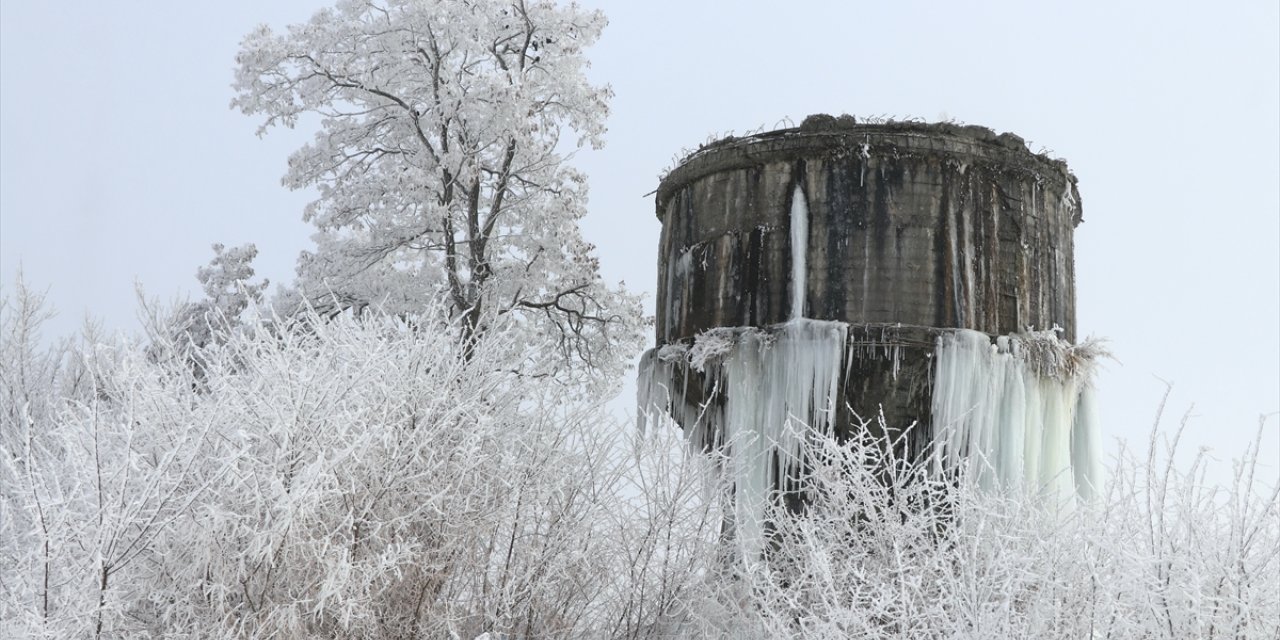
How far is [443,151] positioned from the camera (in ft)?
55.9

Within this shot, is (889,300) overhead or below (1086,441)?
overhead

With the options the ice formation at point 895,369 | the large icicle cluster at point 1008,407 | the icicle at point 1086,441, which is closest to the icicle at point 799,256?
the ice formation at point 895,369

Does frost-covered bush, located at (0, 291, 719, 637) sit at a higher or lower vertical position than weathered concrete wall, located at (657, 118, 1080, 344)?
lower

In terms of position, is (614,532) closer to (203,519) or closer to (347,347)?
(347,347)

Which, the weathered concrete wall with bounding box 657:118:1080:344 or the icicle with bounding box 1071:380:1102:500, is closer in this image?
the weathered concrete wall with bounding box 657:118:1080:344

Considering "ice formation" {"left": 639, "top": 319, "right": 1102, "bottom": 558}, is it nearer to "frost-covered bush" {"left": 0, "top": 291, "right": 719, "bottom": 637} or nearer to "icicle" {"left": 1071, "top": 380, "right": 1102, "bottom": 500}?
"icicle" {"left": 1071, "top": 380, "right": 1102, "bottom": 500}

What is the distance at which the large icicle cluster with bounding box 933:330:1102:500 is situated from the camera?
1039cm

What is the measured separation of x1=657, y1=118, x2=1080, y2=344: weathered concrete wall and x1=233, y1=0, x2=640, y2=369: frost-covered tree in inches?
234

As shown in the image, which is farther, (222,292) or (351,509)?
(222,292)

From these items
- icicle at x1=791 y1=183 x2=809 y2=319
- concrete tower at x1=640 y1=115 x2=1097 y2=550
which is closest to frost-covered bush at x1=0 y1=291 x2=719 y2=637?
concrete tower at x1=640 y1=115 x2=1097 y2=550

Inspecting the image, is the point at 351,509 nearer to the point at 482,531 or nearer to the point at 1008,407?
the point at 482,531

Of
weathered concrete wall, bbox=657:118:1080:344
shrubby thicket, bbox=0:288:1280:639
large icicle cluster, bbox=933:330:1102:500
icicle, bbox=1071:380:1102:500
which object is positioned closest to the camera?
shrubby thicket, bbox=0:288:1280:639

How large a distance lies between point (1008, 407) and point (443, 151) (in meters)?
9.43

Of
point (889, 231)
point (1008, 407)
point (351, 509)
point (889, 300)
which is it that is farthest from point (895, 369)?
point (351, 509)
